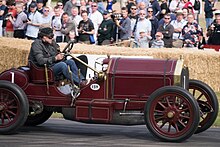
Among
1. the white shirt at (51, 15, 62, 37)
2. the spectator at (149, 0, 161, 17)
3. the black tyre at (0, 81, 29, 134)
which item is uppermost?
the spectator at (149, 0, 161, 17)

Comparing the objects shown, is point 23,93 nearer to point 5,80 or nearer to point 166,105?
point 5,80

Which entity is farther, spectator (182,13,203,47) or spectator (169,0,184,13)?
spectator (169,0,184,13)

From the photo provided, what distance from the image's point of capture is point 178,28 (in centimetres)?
2023

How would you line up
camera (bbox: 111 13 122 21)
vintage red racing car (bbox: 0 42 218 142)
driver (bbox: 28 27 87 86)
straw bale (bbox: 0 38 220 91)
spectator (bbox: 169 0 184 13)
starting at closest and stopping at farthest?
vintage red racing car (bbox: 0 42 218 142) → driver (bbox: 28 27 87 86) → straw bale (bbox: 0 38 220 91) → camera (bbox: 111 13 122 21) → spectator (bbox: 169 0 184 13)

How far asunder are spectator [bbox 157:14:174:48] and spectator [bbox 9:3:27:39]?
14.4 ft

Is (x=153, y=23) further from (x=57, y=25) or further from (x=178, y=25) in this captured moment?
(x=57, y=25)

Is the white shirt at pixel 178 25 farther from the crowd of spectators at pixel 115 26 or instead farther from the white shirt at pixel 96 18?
the white shirt at pixel 96 18

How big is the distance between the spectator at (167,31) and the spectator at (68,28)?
2.44m

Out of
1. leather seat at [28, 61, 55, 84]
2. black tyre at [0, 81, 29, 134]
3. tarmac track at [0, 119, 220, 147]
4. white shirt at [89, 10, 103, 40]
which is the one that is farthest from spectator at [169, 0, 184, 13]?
black tyre at [0, 81, 29, 134]

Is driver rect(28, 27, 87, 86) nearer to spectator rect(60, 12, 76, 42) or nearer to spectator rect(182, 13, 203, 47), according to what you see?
spectator rect(182, 13, 203, 47)

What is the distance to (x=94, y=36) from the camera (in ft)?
69.5

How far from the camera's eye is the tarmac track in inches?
415

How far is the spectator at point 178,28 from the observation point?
65.1 ft

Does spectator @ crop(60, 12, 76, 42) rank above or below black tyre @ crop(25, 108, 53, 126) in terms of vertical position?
above
